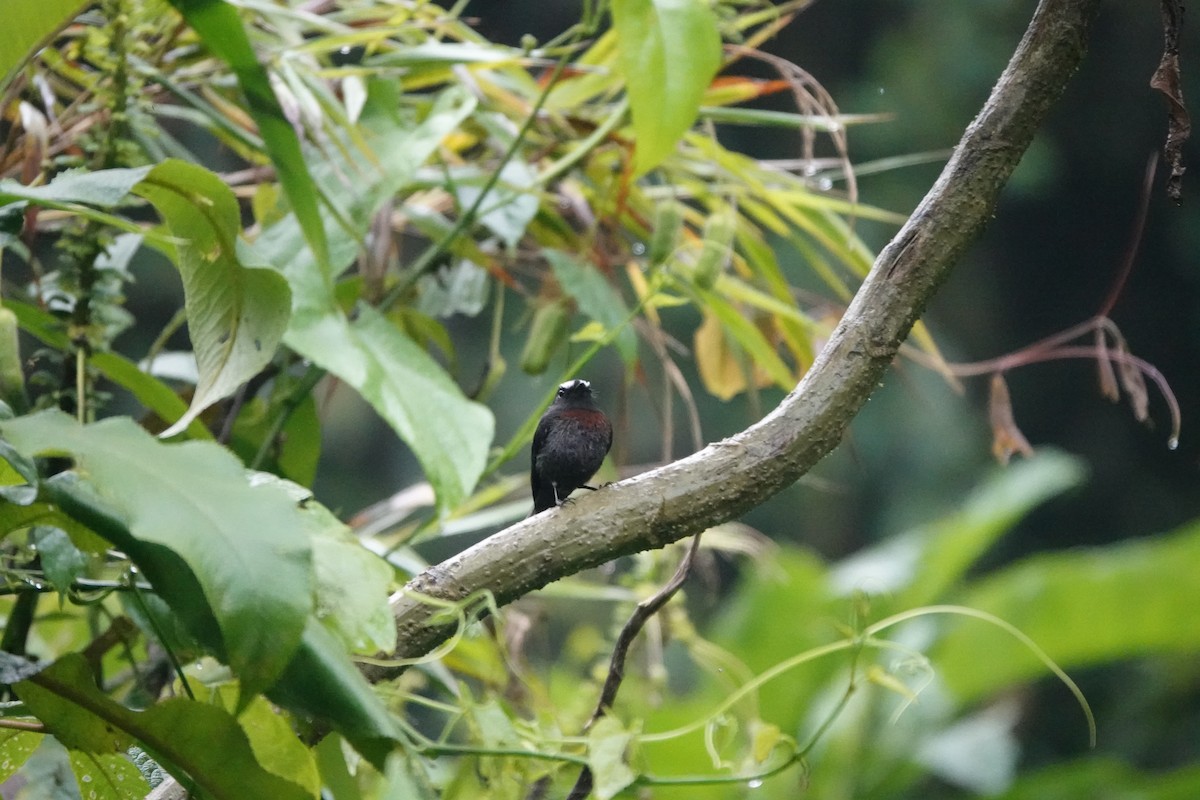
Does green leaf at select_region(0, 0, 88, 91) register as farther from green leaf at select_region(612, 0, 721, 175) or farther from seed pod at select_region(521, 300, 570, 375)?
seed pod at select_region(521, 300, 570, 375)

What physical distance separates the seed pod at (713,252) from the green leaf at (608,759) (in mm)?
657

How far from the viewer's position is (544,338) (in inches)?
63.6

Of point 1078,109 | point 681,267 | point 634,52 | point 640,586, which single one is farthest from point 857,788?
point 1078,109

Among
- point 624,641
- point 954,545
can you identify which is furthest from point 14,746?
point 954,545

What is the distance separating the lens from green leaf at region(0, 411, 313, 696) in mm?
633

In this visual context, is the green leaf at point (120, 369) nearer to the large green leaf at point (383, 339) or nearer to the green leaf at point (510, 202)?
the large green leaf at point (383, 339)

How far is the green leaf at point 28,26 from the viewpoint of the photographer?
2.97ft

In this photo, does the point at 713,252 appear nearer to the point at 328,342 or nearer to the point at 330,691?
the point at 328,342

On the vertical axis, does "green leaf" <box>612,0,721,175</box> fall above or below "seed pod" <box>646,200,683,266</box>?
above

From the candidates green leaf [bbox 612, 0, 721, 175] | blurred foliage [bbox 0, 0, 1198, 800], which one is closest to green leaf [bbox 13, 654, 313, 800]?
blurred foliage [bbox 0, 0, 1198, 800]

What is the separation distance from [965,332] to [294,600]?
6171 millimetres

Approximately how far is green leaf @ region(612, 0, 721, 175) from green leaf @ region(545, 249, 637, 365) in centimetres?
31

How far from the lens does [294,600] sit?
2.10 ft

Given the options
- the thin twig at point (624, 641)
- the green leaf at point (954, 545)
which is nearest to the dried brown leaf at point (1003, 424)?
the thin twig at point (624, 641)
